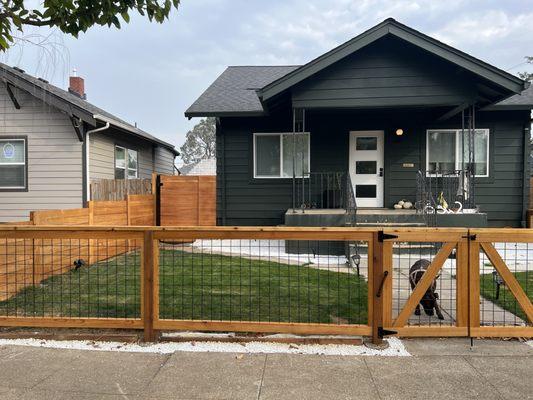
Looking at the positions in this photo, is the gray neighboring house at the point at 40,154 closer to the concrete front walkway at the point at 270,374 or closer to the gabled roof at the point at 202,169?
the concrete front walkway at the point at 270,374

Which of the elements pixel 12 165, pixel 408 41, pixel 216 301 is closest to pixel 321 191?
pixel 408 41

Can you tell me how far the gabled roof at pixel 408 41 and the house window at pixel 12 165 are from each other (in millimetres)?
6422

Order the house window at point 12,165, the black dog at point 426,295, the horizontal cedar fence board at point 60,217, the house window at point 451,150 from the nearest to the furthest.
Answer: the black dog at point 426,295
the horizontal cedar fence board at point 60,217
the house window at point 12,165
the house window at point 451,150

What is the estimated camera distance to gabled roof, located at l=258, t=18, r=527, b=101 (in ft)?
25.5

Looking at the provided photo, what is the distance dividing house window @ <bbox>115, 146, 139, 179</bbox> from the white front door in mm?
6966

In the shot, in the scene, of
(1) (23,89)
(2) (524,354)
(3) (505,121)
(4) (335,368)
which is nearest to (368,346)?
(4) (335,368)

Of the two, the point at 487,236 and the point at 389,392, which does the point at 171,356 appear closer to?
the point at 389,392

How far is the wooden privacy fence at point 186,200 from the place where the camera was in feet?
37.1

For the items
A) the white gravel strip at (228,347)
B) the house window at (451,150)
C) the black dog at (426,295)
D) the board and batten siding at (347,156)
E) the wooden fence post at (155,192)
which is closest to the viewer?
the white gravel strip at (228,347)

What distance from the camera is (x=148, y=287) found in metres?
3.62

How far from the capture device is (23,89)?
932 cm

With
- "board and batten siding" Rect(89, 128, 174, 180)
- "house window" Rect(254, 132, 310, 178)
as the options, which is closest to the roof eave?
"board and batten siding" Rect(89, 128, 174, 180)

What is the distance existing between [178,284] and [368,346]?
298 cm

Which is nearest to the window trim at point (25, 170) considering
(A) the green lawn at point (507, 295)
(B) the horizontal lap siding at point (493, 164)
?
(B) the horizontal lap siding at point (493, 164)
